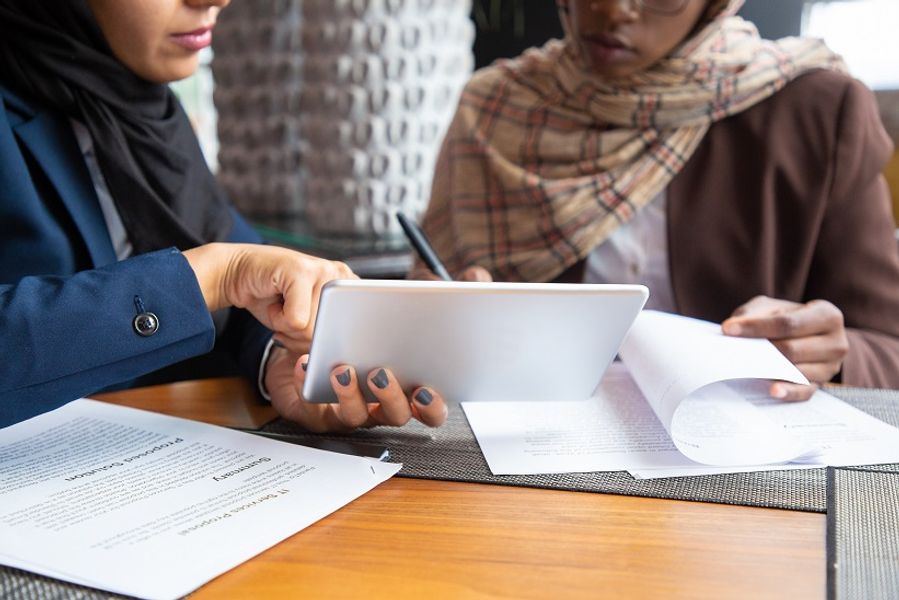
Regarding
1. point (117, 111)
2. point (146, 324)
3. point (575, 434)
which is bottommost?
point (575, 434)

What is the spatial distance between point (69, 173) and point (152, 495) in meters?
0.54

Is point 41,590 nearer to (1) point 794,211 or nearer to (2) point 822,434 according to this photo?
(2) point 822,434

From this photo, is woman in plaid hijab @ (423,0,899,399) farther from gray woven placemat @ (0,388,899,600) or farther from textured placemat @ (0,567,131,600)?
textured placemat @ (0,567,131,600)

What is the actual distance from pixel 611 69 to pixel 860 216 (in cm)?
44

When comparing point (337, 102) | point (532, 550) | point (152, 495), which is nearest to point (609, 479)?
point (532, 550)

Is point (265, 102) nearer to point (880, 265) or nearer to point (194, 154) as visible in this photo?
point (194, 154)

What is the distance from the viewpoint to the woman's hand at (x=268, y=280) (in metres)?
0.80

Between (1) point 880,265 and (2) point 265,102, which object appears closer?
(1) point 880,265

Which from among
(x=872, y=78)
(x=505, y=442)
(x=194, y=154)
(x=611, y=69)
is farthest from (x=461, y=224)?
(x=872, y=78)

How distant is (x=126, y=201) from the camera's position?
1069 millimetres

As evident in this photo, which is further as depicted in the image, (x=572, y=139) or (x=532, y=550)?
(x=572, y=139)

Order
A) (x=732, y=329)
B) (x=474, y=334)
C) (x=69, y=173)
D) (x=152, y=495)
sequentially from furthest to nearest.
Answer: (x=69, y=173), (x=732, y=329), (x=474, y=334), (x=152, y=495)

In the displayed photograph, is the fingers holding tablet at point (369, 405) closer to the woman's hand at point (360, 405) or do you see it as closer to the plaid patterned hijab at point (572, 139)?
the woman's hand at point (360, 405)

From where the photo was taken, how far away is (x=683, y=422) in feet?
2.68
